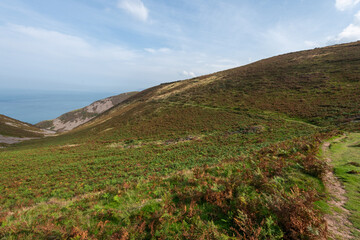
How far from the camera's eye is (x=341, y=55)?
196ft

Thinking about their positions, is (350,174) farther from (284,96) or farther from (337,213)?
(284,96)

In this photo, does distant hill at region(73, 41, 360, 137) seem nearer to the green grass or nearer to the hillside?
the hillside

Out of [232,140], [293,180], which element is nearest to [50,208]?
[293,180]

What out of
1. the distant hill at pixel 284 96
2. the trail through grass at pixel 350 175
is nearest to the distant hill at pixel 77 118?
the distant hill at pixel 284 96

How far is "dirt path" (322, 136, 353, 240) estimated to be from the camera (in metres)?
3.95

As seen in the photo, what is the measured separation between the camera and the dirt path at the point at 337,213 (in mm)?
3947

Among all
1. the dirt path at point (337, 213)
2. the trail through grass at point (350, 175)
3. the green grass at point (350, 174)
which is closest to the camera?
the dirt path at point (337, 213)

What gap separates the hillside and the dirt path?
4.1 inches

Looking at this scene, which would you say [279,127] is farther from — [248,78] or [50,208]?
[248,78]

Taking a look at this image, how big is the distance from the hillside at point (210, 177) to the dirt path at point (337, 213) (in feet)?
0.34

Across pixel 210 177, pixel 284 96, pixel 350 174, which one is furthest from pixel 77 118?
pixel 350 174

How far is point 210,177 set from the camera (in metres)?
8.65

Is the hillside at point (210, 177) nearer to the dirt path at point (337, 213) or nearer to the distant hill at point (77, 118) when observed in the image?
the dirt path at point (337, 213)

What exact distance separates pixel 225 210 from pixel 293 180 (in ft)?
12.5
